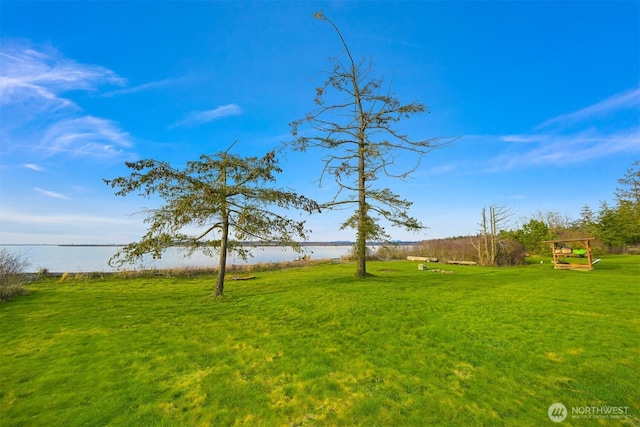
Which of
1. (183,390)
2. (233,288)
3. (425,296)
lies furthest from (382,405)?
(233,288)

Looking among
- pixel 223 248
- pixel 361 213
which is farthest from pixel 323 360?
pixel 361 213

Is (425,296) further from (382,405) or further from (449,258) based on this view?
(449,258)

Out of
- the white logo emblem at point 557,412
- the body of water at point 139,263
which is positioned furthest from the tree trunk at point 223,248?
the white logo emblem at point 557,412

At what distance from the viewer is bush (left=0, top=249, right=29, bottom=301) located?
36.6ft

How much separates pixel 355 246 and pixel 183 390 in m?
11.6

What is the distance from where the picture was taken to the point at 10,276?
12.8 meters

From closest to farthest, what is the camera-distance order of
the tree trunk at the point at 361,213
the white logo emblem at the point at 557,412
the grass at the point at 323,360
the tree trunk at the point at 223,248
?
the white logo emblem at the point at 557,412 < the grass at the point at 323,360 < the tree trunk at the point at 223,248 < the tree trunk at the point at 361,213

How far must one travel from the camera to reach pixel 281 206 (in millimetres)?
11938

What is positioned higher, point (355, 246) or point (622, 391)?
point (355, 246)

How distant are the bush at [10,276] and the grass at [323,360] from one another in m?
1.56

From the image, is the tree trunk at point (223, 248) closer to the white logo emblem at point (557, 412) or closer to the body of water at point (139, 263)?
the body of water at point (139, 263)

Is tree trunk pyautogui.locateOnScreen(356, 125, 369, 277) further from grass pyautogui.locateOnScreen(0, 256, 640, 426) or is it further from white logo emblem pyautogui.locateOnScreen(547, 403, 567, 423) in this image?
white logo emblem pyautogui.locateOnScreen(547, 403, 567, 423)

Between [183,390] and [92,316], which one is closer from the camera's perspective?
[183,390]

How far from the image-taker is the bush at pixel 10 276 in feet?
36.6
